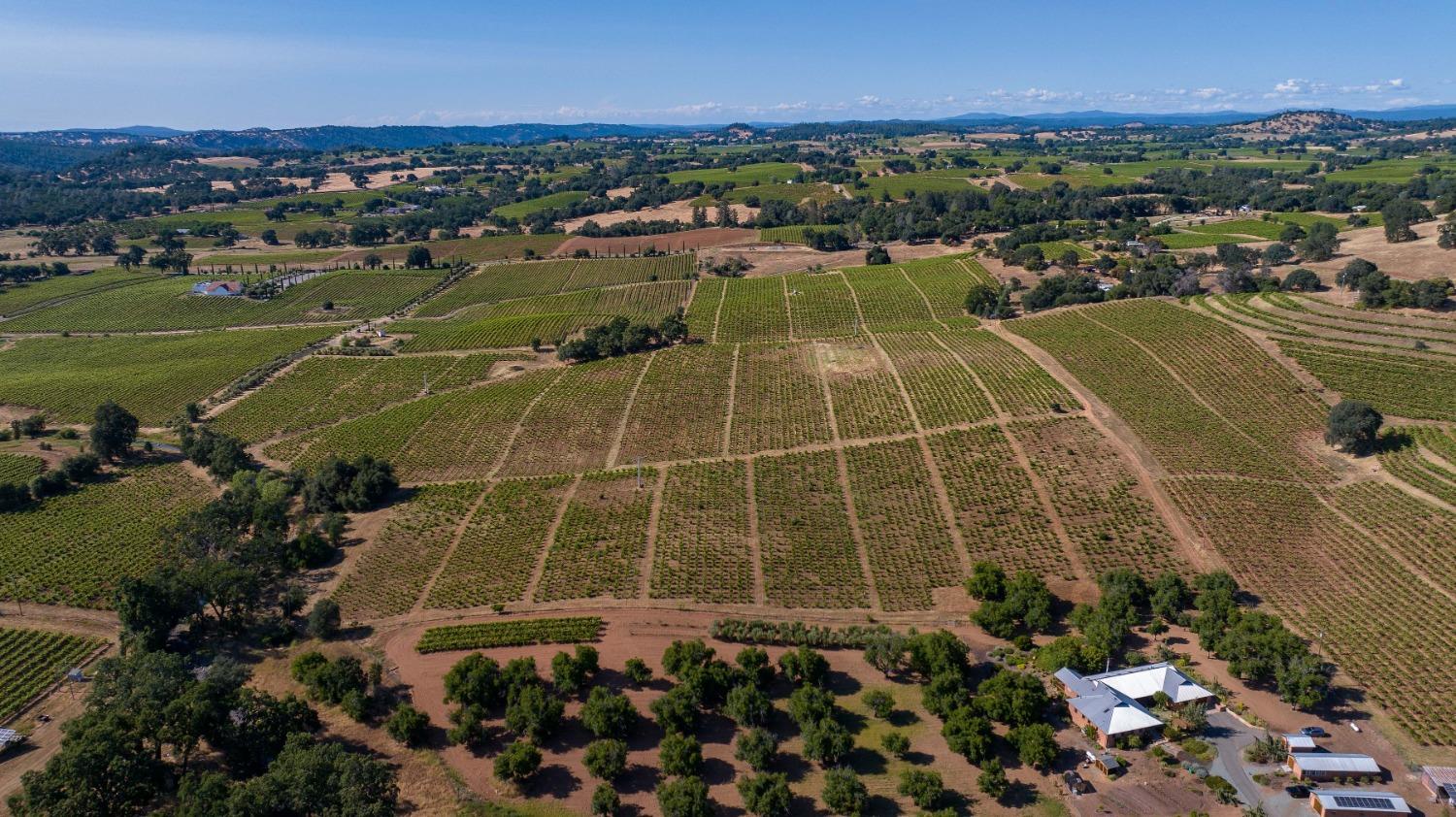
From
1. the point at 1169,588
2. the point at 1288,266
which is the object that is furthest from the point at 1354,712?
the point at 1288,266

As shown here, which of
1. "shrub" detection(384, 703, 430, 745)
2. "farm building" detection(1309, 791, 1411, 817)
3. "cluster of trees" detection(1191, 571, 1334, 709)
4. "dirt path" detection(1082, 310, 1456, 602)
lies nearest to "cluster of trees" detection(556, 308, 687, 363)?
"dirt path" detection(1082, 310, 1456, 602)

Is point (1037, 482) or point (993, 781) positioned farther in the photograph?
point (1037, 482)

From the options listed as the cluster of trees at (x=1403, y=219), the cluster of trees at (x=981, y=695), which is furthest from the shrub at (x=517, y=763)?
the cluster of trees at (x=1403, y=219)

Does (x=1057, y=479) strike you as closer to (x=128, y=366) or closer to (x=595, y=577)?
(x=595, y=577)

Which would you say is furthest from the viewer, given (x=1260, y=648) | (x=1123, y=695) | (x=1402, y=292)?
(x=1402, y=292)

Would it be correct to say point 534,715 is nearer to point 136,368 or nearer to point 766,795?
point 766,795

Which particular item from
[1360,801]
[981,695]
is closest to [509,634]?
[981,695]

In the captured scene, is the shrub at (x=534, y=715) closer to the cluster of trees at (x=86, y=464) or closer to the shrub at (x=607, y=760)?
the shrub at (x=607, y=760)
